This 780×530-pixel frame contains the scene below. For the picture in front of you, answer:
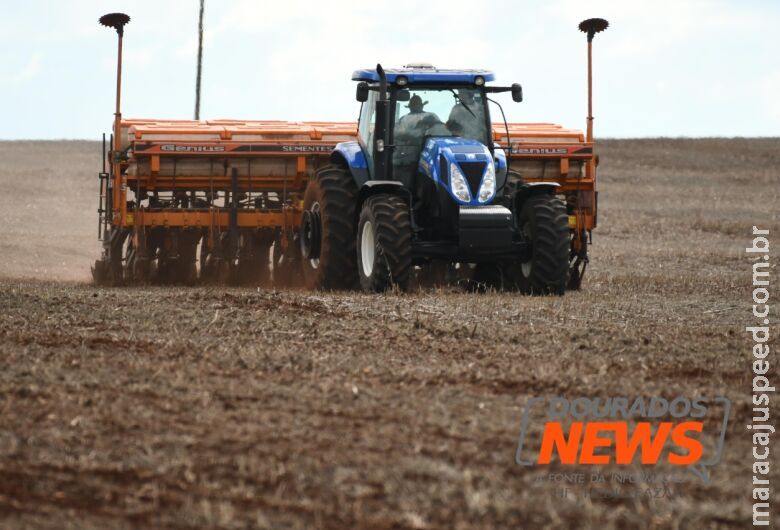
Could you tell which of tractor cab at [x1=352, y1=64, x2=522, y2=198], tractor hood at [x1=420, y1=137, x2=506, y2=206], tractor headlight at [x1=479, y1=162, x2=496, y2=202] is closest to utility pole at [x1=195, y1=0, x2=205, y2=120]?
tractor cab at [x1=352, y1=64, x2=522, y2=198]

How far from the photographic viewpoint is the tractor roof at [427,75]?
13.8 m

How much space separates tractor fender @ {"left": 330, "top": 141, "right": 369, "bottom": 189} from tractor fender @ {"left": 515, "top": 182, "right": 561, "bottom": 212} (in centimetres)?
159

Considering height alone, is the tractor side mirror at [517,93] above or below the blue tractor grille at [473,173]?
above

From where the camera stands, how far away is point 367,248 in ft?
44.3

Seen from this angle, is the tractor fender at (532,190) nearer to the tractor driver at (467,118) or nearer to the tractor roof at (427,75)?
the tractor driver at (467,118)

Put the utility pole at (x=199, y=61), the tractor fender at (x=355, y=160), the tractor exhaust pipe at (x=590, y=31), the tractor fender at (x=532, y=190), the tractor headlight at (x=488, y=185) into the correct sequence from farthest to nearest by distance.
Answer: the utility pole at (x=199, y=61) < the tractor exhaust pipe at (x=590, y=31) < the tractor fender at (x=355, y=160) < the tractor fender at (x=532, y=190) < the tractor headlight at (x=488, y=185)

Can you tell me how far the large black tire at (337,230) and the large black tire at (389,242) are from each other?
2.76ft

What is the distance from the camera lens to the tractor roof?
545 inches

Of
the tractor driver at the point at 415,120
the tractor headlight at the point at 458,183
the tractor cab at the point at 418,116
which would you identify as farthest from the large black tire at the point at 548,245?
the tractor driver at the point at 415,120

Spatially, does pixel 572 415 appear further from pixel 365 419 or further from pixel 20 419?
pixel 20 419

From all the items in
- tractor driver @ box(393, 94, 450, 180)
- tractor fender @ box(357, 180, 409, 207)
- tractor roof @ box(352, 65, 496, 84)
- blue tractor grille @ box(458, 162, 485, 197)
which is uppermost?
tractor roof @ box(352, 65, 496, 84)

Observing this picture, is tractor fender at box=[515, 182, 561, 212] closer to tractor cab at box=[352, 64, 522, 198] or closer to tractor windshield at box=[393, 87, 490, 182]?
tractor cab at box=[352, 64, 522, 198]

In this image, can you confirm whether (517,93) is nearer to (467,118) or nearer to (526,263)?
(467,118)

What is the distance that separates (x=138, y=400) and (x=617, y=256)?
17.6 m
